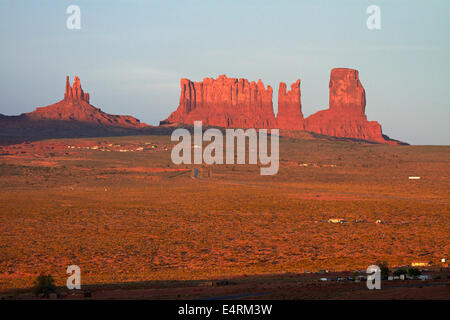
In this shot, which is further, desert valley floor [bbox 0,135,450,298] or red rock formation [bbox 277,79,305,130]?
red rock formation [bbox 277,79,305,130]

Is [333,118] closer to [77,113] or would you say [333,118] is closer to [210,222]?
[77,113]

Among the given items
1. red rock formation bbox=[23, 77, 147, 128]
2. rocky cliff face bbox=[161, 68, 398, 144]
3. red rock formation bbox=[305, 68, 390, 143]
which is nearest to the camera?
red rock formation bbox=[23, 77, 147, 128]

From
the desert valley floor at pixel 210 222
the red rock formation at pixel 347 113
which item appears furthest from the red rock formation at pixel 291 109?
the desert valley floor at pixel 210 222

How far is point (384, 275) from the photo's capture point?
17578 mm

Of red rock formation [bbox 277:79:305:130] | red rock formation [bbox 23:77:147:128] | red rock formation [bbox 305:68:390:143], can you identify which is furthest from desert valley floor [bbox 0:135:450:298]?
red rock formation [bbox 277:79:305:130]

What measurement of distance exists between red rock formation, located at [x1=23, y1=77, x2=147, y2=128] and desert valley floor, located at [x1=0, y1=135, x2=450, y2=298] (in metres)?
84.2

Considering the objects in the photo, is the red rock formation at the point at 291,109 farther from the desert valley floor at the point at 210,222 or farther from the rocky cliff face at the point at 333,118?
the desert valley floor at the point at 210,222

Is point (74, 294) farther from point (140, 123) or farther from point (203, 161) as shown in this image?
point (140, 123)

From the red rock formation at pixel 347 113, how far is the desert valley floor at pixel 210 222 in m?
105

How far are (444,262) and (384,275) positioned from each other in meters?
7.01

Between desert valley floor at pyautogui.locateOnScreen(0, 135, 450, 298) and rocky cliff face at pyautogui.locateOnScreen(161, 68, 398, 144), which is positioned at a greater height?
rocky cliff face at pyautogui.locateOnScreen(161, 68, 398, 144)

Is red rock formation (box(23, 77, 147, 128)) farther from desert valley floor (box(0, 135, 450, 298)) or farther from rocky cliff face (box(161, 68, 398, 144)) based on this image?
desert valley floor (box(0, 135, 450, 298))

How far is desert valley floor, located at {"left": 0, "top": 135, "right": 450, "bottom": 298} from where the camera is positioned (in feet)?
77.2

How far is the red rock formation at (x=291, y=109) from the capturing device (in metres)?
196
